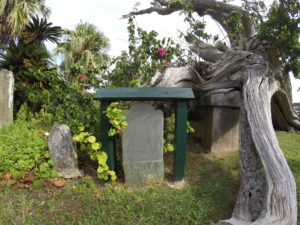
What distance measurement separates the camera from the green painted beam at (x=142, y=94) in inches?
141

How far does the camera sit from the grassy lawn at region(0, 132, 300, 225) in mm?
3057

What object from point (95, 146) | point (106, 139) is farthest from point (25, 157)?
point (106, 139)

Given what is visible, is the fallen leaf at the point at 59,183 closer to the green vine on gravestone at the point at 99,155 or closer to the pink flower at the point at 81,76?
the green vine on gravestone at the point at 99,155

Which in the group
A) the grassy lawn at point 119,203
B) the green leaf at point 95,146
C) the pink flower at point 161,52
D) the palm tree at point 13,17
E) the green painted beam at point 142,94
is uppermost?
the palm tree at point 13,17

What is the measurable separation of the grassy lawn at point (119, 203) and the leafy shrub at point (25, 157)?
0.21 meters

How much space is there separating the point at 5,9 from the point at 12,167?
885cm

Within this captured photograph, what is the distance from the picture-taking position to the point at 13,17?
10.6 m

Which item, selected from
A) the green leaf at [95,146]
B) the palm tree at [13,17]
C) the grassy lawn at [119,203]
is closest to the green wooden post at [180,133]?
the grassy lawn at [119,203]

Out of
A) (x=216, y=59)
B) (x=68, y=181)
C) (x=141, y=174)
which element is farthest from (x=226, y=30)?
(x=68, y=181)

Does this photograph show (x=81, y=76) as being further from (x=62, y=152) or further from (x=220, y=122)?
(x=220, y=122)

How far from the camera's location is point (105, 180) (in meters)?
3.76

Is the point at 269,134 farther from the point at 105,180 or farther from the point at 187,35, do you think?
the point at 187,35

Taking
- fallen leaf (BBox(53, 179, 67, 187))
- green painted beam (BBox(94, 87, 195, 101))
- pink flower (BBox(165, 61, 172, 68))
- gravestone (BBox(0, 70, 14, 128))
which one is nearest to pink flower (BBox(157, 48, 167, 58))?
pink flower (BBox(165, 61, 172, 68))

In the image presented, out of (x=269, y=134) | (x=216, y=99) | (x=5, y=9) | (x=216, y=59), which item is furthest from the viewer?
(x=5, y=9)
